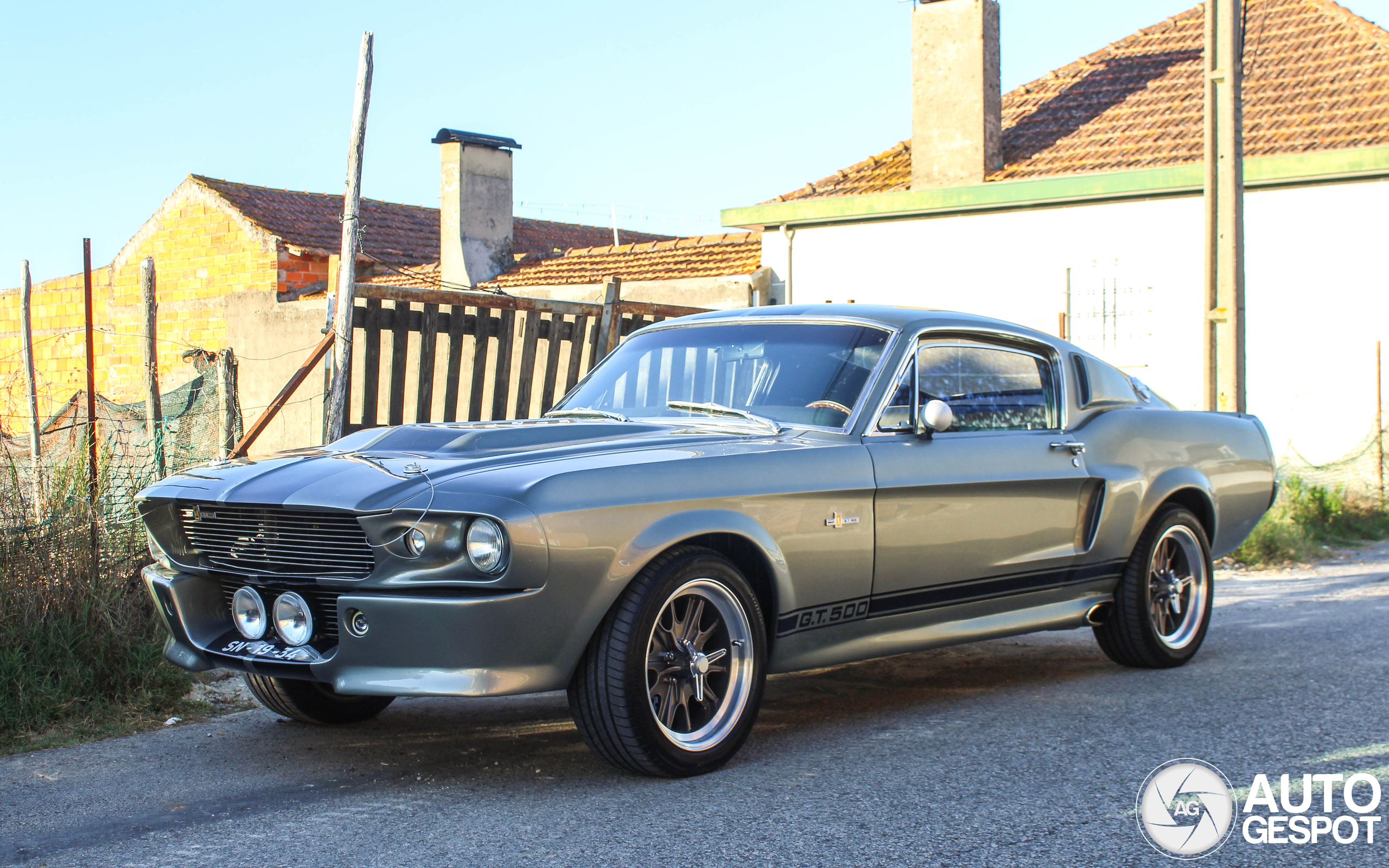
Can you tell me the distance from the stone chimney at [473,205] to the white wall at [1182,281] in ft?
20.1

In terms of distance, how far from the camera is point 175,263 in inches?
944

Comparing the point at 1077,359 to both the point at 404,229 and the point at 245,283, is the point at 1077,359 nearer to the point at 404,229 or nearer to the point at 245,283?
the point at 245,283

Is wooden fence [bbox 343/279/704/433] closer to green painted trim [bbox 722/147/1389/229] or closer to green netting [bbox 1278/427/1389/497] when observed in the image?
green painted trim [bbox 722/147/1389/229]

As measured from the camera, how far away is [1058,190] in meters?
15.2

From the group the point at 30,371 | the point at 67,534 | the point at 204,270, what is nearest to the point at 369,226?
the point at 204,270

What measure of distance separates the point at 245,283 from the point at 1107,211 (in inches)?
544

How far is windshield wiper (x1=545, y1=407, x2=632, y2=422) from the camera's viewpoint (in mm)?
5453

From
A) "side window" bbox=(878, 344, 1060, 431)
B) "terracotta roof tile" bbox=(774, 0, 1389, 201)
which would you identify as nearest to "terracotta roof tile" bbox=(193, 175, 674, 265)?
"terracotta roof tile" bbox=(774, 0, 1389, 201)

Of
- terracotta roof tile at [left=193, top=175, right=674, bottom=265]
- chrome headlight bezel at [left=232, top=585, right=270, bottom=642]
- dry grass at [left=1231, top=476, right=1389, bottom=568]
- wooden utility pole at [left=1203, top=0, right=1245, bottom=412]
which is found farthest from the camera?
terracotta roof tile at [left=193, top=175, right=674, bottom=265]

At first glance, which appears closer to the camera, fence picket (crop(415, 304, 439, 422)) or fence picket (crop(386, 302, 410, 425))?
fence picket (crop(386, 302, 410, 425))

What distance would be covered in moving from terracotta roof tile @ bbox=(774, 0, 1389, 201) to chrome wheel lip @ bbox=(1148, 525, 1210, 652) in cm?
891

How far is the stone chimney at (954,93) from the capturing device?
651 inches

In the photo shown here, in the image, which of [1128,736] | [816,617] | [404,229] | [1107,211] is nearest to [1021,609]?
[1128,736]

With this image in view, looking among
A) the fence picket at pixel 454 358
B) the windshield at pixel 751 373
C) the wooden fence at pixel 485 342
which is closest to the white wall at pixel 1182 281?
the wooden fence at pixel 485 342
